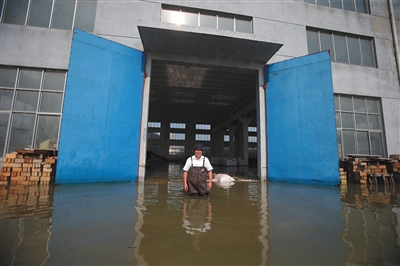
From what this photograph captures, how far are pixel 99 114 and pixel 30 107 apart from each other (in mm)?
3077

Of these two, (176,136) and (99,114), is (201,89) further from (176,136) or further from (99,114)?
(176,136)

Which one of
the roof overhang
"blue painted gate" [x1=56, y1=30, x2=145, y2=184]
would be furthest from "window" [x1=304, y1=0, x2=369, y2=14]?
"blue painted gate" [x1=56, y1=30, x2=145, y2=184]

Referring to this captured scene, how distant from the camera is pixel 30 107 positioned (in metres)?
7.70

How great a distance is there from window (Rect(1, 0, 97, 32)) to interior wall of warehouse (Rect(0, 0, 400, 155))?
0.37 meters

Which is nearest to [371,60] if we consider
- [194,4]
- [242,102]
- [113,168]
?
[242,102]

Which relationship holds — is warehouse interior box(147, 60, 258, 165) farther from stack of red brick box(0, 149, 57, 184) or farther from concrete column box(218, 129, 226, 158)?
stack of red brick box(0, 149, 57, 184)

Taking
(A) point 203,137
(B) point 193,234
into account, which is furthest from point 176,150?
(B) point 193,234

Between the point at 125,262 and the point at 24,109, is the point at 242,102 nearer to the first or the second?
the point at 24,109

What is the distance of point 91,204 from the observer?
3975 millimetres

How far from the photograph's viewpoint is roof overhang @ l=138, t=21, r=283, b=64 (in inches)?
285

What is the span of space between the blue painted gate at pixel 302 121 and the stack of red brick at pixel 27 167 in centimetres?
875

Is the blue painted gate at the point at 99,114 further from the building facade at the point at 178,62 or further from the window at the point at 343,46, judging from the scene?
the window at the point at 343,46

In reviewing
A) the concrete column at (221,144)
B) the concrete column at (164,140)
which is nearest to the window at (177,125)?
the concrete column at (164,140)

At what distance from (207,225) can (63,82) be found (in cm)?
865
